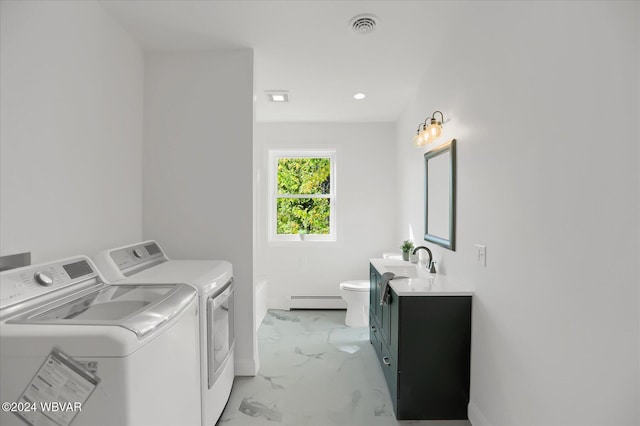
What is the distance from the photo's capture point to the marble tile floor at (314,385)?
6.96 ft

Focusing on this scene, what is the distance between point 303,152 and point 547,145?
11.6ft

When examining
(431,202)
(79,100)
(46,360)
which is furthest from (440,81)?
(46,360)

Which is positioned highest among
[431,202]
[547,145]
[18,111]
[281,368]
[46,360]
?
[18,111]

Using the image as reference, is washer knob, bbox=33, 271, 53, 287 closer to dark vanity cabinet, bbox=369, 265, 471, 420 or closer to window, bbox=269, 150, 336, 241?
dark vanity cabinet, bbox=369, 265, 471, 420

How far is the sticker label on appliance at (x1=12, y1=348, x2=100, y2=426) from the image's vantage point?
3.52 ft

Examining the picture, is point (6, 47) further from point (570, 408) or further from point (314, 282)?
point (314, 282)

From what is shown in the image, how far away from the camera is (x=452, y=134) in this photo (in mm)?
2352

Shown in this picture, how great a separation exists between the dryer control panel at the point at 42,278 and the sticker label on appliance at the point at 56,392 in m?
0.32

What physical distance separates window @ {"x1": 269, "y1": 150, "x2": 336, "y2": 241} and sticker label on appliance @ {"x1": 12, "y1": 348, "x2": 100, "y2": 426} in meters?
3.58

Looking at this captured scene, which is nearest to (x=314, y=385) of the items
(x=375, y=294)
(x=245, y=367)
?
(x=245, y=367)

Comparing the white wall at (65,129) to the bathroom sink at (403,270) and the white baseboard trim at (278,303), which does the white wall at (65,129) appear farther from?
the white baseboard trim at (278,303)

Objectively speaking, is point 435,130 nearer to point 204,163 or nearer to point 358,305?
point 204,163

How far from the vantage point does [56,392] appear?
108cm

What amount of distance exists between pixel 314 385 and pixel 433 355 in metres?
0.96
